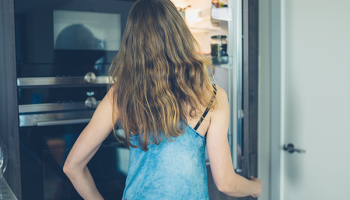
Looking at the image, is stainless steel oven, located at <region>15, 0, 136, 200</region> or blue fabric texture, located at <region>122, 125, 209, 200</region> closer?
blue fabric texture, located at <region>122, 125, 209, 200</region>

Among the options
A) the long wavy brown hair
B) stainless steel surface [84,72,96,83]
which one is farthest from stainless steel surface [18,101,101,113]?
the long wavy brown hair

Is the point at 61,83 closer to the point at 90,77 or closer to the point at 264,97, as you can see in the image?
the point at 90,77

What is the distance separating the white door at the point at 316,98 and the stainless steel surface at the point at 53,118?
3.82ft

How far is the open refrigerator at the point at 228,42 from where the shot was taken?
1426 mm

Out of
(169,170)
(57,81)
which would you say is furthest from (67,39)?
(169,170)

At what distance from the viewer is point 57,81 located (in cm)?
121

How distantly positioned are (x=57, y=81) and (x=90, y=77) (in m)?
0.14

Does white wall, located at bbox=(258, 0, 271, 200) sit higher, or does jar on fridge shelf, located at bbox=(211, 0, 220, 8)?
jar on fridge shelf, located at bbox=(211, 0, 220, 8)

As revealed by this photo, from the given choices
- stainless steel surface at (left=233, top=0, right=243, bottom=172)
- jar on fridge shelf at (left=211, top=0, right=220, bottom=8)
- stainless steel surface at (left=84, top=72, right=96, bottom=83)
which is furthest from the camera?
jar on fridge shelf at (left=211, top=0, right=220, bottom=8)

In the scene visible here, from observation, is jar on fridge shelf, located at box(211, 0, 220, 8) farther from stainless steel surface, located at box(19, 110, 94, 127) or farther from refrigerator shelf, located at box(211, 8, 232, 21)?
stainless steel surface, located at box(19, 110, 94, 127)

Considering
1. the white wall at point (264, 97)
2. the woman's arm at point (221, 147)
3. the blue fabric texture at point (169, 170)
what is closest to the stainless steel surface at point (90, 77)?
the blue fabric texture at point (169, 170)

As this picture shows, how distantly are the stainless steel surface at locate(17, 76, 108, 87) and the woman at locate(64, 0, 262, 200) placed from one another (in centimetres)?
46

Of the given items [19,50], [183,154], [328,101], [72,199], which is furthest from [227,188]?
[19,50]

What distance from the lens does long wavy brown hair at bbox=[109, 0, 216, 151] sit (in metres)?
0.82
